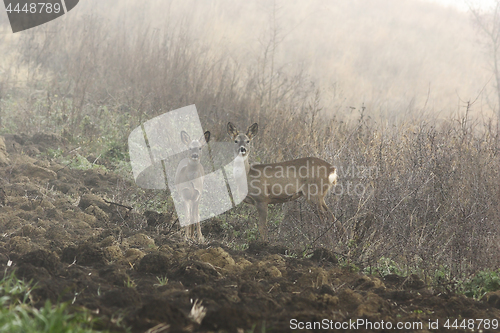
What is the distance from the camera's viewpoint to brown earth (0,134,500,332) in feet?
11.0

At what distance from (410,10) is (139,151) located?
29.0 meters

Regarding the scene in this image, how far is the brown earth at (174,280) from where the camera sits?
336 cm

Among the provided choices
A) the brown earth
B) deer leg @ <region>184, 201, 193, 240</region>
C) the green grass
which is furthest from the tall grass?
the green grass

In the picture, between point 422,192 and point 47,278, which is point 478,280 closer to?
point 422,192

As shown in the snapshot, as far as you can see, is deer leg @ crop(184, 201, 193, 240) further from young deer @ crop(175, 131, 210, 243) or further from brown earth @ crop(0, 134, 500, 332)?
brown earth @ crop(0, 134, 500, 332)

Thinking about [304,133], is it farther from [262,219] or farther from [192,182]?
[192,182]

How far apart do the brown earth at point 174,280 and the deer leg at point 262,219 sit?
1350mm

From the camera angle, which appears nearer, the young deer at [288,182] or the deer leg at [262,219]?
the deer leg at [262,219]

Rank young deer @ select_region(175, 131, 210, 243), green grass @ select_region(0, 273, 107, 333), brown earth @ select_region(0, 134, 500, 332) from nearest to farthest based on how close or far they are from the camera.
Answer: green grass @ select_region(0, 273, 107, 333), brown earth @ select_region(0, 134, 500, 332), young deer @ select_region(175, 131, 210, 243)

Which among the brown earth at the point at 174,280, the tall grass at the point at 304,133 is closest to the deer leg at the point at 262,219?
the tall grass at the point at 304,133

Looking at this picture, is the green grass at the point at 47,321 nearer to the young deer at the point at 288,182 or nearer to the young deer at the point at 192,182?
the young deer at the point at 192,182

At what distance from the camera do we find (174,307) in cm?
323

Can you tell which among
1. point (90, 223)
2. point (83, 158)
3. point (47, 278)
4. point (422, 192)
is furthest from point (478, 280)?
point (83, 158)

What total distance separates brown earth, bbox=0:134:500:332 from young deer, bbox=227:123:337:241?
1532 millimetres
